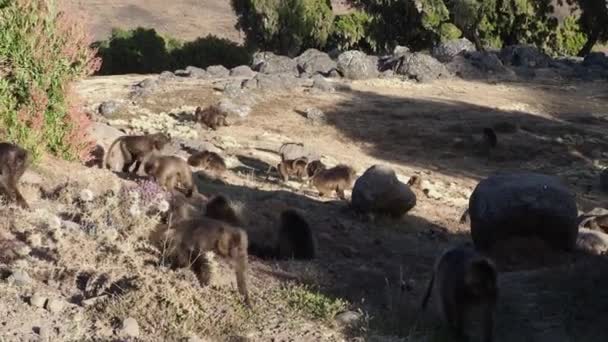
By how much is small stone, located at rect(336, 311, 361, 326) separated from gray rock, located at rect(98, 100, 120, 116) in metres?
20.0

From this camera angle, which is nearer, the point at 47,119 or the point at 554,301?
the point at 554,301

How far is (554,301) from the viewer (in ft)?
31.8

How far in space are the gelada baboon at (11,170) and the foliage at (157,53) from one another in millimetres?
32939

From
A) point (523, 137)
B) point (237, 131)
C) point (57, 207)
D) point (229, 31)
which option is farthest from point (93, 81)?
point (229, 31)

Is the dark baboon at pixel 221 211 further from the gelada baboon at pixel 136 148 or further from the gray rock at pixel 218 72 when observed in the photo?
the gray rock at pixel 218 72

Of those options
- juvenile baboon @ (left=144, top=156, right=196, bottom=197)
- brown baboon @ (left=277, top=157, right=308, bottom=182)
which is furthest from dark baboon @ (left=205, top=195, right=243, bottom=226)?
brown baboon @ (left=277, top=157, right=308, bottom=182)

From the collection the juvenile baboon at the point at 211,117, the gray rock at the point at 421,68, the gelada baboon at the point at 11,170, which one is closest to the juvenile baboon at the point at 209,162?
the juvenile baboon at the point at 211,117

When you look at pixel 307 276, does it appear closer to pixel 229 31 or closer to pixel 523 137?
pixel 523 137

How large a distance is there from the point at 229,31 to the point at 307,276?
215 ft

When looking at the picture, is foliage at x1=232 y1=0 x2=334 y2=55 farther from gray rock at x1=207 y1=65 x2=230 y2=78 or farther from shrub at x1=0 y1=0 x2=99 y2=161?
shrub at x1=0 y1=0 x2=99 y2=161

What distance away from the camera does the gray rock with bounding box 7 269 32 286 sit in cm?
923

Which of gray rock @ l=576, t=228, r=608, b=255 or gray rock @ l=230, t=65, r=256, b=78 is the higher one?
gray rock @ l=576, t=228, r=608, b=255

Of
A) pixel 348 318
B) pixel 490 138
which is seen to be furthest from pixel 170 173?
pixel 490 138

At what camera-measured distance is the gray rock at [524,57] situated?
39281mm
